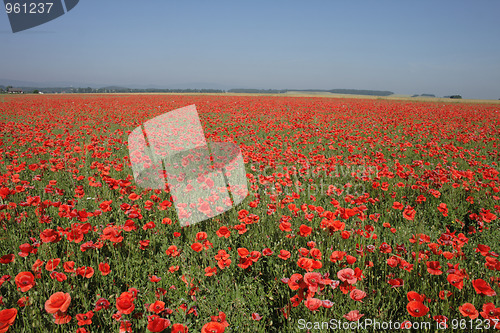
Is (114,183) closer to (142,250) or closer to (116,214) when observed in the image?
(116,214)

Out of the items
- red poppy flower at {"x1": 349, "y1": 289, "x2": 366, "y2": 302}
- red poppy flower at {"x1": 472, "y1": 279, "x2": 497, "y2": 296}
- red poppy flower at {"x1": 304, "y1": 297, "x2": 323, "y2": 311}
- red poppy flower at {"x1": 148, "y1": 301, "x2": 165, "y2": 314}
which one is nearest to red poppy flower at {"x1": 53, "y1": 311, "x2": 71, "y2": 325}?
red poppy flower at {"x1": 148, "y1": 301, "x2": 165, "y2": 314}

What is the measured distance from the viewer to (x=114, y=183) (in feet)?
11.5

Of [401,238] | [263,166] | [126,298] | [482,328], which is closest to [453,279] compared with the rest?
[482,328]

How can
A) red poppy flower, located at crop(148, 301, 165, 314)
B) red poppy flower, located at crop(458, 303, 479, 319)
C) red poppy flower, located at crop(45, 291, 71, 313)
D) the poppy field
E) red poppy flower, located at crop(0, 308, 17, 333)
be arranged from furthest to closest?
the poppy field → red poppy flower, located at crop(148, 301, 165, 314) → red poppy flower, located at crop(458, 303, 479, 319) → red poppy flower, located at crop(45, 291, 71, 313) → red poppy flower, located at crop(0, 308, 17, 333)

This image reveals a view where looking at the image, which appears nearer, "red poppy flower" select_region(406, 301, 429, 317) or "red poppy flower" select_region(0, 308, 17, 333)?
"red poppy flower" select_region(0, 308, 17, 333)

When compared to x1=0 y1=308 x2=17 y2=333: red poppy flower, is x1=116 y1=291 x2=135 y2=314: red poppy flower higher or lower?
lower

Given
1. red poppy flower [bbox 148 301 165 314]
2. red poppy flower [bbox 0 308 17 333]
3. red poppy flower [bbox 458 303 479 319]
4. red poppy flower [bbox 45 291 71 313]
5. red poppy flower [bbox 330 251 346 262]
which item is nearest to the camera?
red poppy flower [bbox 0 308 17 333]

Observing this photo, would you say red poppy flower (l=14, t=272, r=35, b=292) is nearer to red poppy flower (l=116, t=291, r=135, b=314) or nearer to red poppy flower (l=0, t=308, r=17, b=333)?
red poppy flower (l=0, t=308, r=17, b=333)

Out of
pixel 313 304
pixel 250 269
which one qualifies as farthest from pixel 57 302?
pixel 250 269

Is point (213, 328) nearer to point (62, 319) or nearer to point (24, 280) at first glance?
point (62, 319)

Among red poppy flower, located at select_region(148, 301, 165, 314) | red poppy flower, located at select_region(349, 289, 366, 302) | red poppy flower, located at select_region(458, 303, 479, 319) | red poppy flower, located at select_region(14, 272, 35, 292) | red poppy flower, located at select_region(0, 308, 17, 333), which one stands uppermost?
red poppy flower, located at select_region(0, 308, 17, 333)

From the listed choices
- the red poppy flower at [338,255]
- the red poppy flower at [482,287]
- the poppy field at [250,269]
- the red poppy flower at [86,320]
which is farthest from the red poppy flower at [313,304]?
the red poppy flower at [86,320]

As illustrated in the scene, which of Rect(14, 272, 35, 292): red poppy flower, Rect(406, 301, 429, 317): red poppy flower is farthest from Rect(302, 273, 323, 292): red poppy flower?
Rect(14, 272, 35, 292): red poppy flower

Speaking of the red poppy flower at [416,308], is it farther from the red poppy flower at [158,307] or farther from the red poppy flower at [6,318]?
the red poppy flower at [6,318]
